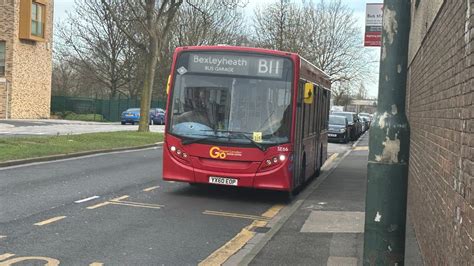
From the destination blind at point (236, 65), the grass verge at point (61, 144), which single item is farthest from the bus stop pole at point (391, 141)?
the grass verge at point (61, 144)

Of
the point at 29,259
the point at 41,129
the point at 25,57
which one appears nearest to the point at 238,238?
the point at 29,259

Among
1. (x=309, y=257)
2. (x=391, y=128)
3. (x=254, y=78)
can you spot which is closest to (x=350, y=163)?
(x=254, y=78)

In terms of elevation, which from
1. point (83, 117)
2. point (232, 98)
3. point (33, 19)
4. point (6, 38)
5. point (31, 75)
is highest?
point (33, 19)

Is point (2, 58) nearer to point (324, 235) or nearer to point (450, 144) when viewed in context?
point (324, 235)

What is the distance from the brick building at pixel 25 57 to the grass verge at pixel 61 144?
57.4 ft

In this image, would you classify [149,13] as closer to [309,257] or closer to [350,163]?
[350,163]

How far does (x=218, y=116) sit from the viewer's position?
408 inches

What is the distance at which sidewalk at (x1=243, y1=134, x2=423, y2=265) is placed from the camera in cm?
632

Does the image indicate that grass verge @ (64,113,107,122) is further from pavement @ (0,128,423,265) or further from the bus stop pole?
the bus stop pole

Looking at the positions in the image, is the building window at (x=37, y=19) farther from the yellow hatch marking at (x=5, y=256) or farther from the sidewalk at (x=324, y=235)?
the yellow hatch marking at (x=5, y=256)

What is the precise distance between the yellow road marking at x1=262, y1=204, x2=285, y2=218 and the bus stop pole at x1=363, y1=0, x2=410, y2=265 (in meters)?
6.15

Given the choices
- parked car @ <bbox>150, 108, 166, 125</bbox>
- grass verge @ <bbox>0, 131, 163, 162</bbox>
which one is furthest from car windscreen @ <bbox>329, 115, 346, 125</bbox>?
parked car @ <bbox>150, 108, 166, 125</bbox>

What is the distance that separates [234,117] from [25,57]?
34224 millimetres

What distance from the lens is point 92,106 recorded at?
5197 cm
